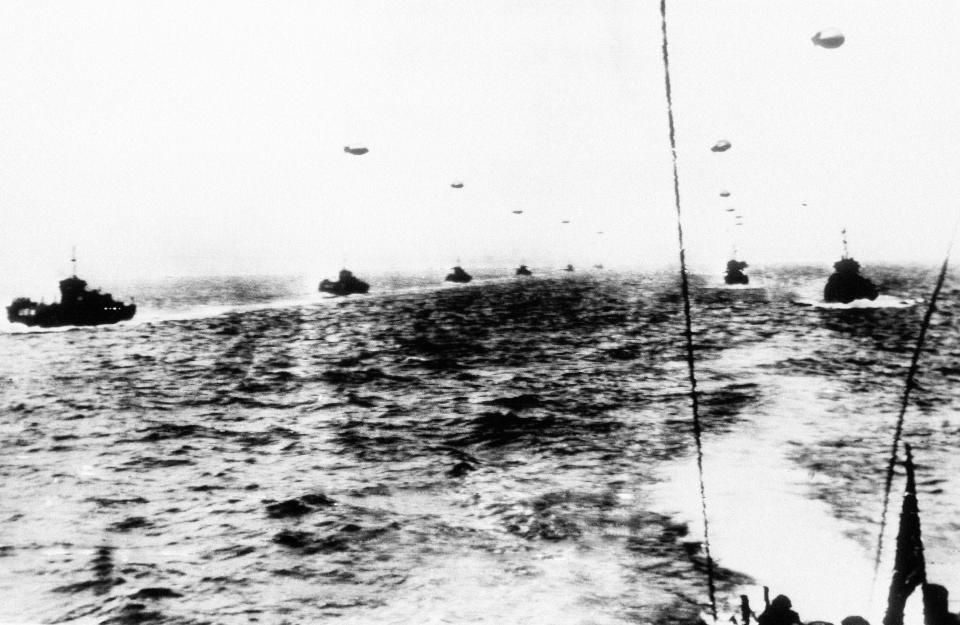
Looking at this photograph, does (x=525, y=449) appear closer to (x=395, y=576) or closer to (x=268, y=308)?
(x=395, y=576)

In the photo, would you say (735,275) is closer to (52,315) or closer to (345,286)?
(345,286)

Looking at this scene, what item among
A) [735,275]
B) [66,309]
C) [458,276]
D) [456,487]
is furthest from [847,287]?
[458,276]

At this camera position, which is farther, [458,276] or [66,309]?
[458,276]

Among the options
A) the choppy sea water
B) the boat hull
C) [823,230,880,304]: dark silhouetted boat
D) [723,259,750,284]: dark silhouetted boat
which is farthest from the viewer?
[723,259,750,284]: dark silhouetted boat

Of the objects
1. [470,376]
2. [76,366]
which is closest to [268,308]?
[76,366]

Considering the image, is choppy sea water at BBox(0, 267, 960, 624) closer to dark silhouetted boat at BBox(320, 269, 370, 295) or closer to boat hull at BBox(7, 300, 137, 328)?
boat hull at BBox(7, 300, 137, 328)

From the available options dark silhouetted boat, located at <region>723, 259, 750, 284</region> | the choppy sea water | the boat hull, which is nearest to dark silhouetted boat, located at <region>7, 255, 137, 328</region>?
the boat hull

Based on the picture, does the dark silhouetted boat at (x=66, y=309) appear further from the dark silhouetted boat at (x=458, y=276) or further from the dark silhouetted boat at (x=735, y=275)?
the dark silhouetted boat at (x=735, y=275)
